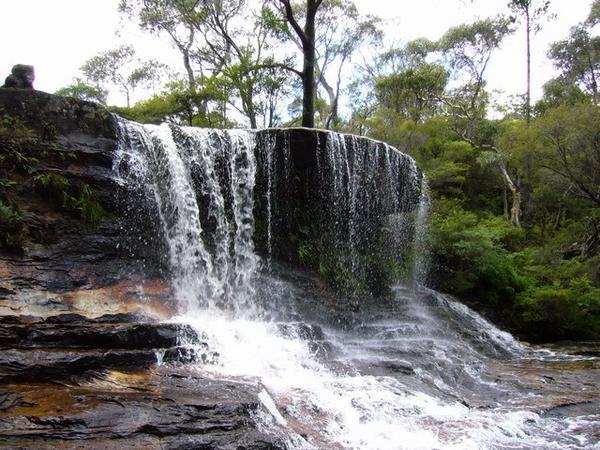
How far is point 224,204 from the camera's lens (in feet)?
34.4

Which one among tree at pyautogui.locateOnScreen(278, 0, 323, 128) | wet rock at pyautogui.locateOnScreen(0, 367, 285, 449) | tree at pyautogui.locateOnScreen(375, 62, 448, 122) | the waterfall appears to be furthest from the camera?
tree at pyautogui.locateOnScreen(375, 62, 448, 122)

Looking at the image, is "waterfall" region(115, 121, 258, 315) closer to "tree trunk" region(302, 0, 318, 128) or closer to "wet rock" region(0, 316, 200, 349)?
"wet rock" region(0, 316, 200, 349)

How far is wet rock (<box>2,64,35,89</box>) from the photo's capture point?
343 inches

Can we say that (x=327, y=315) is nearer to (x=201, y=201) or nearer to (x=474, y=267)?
(x=201, y=201)

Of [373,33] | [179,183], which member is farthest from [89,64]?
[179,183]

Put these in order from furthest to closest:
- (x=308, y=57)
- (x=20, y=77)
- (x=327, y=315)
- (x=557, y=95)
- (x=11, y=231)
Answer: (x=557, y=95), (x=308, y=57), (x=327, y=315), (x=20, y=77), (x=11, y=231)

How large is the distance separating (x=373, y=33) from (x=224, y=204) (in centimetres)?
2339

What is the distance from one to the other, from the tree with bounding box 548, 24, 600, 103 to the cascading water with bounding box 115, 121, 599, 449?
749 inches

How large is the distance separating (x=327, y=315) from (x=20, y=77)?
7652 millimetres

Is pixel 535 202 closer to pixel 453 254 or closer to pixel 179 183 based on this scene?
pixel 453 254

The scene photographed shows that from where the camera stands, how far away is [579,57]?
26.5 meters

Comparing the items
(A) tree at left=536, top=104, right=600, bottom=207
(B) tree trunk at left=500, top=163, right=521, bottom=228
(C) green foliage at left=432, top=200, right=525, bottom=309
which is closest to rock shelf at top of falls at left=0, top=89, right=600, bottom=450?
(C) green foliage at left=432, top=200, right=525, bottom=309

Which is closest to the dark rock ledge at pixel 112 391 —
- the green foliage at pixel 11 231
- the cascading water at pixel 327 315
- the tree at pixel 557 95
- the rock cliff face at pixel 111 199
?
the cascading water at pixel 327 315

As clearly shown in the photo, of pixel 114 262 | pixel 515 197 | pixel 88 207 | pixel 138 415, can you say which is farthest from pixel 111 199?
pixel 515 197
